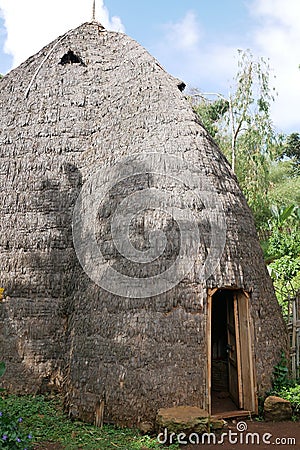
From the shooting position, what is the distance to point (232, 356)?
8172mm

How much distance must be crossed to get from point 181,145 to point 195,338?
2949mm

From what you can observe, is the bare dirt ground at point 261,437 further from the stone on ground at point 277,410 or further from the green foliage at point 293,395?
the green foliage at point 293,395

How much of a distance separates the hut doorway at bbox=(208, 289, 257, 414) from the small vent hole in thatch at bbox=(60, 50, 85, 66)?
5475mm

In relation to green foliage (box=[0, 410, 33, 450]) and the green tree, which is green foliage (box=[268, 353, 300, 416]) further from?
the green tree

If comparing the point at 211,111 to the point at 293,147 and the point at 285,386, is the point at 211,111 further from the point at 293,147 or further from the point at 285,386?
the point at 285,386

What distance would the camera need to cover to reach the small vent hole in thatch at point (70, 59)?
10016mm

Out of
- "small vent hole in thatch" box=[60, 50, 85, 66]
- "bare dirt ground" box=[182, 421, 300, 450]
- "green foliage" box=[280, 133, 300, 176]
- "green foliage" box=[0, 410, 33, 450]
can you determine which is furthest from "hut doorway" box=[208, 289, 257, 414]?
"green foliage" box=[280, 133, 300, 176]
